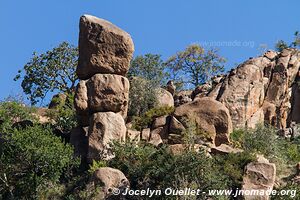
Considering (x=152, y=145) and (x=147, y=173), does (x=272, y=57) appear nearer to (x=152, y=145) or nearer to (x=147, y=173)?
(x=152, y=145)

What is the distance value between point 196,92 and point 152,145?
13823 millimetres

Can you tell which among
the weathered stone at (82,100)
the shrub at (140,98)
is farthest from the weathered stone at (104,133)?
the shrub at (140,98)

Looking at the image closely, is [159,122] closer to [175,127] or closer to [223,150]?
[175,127]

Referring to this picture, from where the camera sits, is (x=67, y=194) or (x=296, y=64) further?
(x=296, y=64)

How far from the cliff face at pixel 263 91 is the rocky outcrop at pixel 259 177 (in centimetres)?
919

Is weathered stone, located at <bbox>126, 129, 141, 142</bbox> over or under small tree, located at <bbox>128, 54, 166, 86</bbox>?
under

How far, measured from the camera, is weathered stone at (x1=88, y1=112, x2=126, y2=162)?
34.7 m

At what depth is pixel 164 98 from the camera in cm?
4566

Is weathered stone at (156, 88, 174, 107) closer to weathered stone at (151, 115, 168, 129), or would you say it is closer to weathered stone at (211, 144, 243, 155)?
weathered stone at (151, 115, 168, 129)

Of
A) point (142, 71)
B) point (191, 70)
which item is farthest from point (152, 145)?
point (191, 70)

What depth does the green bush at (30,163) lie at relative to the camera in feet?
108

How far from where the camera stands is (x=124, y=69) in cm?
3725

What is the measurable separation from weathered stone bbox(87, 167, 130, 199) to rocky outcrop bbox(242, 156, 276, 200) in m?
4.57

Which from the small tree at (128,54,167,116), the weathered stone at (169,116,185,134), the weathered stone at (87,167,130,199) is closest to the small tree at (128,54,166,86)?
Answer: the small tree at (128,54,167,116)
